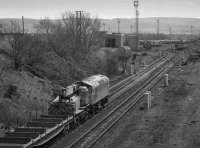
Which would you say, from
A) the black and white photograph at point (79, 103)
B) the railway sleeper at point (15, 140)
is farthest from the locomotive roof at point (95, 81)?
the railway sleeper at point (15, 140)

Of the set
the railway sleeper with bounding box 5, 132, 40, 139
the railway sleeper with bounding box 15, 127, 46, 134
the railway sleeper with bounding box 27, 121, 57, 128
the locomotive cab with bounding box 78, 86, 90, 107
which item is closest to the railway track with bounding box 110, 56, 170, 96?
the locomotive cab with bounding box 78, 86, 90, 107

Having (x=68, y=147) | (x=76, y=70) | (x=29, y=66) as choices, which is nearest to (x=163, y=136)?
(x=68, y=147)

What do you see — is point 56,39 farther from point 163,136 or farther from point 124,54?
point 163,136

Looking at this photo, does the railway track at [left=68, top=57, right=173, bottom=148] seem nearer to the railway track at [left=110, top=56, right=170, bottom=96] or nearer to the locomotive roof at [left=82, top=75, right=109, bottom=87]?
the railway track at [left=110, top=56, right=170, bottom=96]

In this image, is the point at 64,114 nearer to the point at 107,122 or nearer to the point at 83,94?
the point at 83,94

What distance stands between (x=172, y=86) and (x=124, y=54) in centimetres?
2187

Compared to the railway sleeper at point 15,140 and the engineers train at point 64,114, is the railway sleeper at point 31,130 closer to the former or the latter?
the engineers train at point 64,114

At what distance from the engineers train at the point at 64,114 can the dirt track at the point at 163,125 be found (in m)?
2.91

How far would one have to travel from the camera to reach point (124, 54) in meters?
67.6

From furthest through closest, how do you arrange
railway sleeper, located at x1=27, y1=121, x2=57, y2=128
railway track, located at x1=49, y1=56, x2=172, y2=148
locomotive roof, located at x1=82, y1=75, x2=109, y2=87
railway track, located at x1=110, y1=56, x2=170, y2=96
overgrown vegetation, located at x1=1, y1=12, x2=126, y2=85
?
railway track, located at x1=110, y1=56, x2=170, y2=96, overgrown vegetation, located at x1=1, y1=12, x2=126, y2=85, locomotive roof, located at x1=82, y1=75, x2=109, y2=87, railway track, located at x1=49, y1=56, x2=172, y2=148, railway sleeper, located at x1=27, y1=121, x2=57, y2=128

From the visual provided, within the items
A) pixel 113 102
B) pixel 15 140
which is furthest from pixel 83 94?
pixel 15 140

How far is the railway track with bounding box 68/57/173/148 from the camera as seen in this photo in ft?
77.1

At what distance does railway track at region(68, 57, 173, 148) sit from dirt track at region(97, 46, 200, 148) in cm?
56

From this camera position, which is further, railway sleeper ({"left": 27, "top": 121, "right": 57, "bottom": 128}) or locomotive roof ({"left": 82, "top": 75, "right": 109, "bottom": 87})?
locomotive roof ({"left": 82, "top": 75, "right": 109, "bottom": 87})
